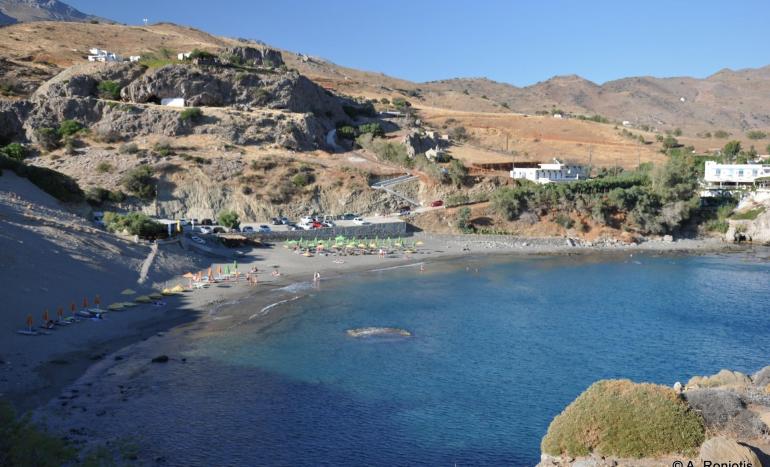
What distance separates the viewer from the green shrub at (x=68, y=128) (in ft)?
259

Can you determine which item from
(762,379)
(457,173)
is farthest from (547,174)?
(762,379)

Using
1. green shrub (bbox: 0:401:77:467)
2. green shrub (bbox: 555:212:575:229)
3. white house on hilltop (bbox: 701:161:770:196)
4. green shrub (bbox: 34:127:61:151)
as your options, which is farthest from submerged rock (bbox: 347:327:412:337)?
white house on hilltop (bbox: 701:161:770:196)

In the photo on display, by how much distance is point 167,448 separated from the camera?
22.0m

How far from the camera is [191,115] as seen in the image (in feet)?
277

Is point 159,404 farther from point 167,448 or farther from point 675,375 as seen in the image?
point 675,375

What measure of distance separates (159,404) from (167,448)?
3.99 m

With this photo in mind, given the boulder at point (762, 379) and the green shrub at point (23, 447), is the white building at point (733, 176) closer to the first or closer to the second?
the boulder at point (762, 379)

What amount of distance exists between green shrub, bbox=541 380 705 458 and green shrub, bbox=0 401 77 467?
41.1ft

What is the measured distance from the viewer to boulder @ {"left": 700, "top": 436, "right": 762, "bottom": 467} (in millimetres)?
14211

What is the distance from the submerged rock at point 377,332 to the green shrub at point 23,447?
2135 centimetres

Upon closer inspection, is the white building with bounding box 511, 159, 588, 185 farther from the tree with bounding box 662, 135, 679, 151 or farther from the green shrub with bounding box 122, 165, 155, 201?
the green shrub with bounding box 122, 165, 155, 201

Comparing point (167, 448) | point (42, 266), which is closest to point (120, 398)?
point (167, 448)

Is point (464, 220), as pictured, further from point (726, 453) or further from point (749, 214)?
point (726, 453)

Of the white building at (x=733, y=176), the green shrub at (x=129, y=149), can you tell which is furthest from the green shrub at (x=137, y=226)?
the white building at (x=733, y=176)
